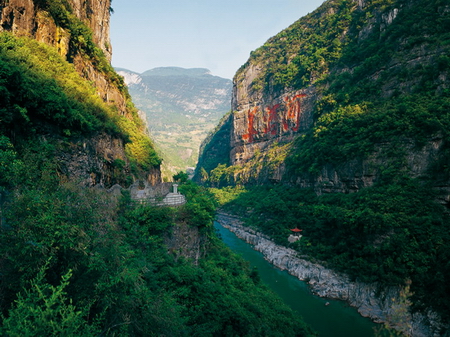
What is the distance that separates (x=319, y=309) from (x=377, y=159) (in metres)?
13.8

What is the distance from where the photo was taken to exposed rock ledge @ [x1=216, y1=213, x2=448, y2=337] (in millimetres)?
14969

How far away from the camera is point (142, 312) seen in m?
5.73

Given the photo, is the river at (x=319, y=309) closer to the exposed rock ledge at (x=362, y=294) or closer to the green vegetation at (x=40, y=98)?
the exposed rock ledge at (x=362, y=294)

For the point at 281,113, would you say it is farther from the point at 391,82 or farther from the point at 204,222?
the point at 204,222

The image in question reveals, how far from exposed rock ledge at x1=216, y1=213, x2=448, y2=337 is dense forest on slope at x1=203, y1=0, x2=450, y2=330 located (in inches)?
25.5

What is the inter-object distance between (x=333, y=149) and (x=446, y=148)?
1109 cm

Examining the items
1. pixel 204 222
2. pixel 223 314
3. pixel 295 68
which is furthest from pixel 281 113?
pixel 223 314

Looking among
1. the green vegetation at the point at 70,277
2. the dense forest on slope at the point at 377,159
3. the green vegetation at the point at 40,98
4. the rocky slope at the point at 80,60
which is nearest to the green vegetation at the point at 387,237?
the dense forest on slope at the point at 377,159

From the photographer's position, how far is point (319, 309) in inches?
722

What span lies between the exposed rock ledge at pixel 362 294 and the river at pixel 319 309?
504 millimetres

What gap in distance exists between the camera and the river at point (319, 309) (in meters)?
16.1

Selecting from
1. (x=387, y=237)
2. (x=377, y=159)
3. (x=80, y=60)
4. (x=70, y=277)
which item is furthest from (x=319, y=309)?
(x=80, y=60)

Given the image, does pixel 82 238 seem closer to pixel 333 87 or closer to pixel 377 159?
pixel 377 159

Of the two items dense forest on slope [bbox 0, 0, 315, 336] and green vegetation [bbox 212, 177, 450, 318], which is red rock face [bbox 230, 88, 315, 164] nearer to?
green vegetation [bbox 212, 177, 450, 318]
